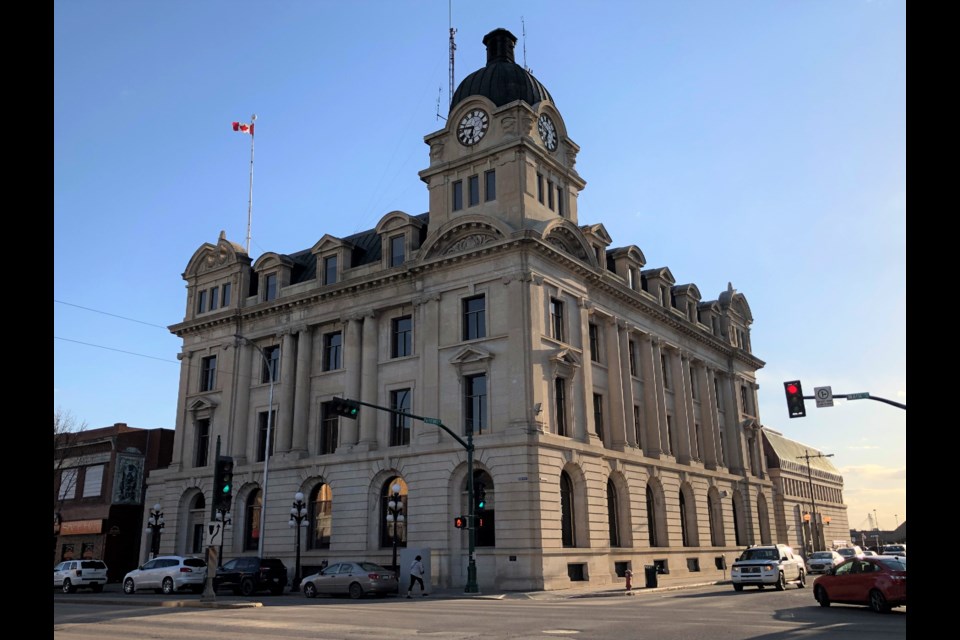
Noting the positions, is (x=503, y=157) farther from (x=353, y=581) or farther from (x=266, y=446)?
(x=353, y=581)

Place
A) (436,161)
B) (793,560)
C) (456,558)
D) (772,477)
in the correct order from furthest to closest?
(772,477) → (436,161) → (456,558) → (793,560)

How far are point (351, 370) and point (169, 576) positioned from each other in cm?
1470

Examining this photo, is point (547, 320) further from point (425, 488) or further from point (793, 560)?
point (793, 560)

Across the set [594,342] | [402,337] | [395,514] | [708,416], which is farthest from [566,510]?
[708,416]

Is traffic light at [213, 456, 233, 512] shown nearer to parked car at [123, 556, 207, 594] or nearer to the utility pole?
parked car at [123, 556, 207, 594]

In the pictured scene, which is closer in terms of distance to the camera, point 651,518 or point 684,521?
point 651,518

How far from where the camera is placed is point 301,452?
46.6 metres

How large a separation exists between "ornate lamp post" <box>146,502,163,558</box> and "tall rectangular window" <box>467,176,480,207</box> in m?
27.5

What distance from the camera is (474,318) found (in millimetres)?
41781

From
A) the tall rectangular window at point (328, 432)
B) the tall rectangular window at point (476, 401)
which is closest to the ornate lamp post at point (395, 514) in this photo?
the tall rectangular window at point (476, 401)

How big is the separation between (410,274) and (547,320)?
875 cm

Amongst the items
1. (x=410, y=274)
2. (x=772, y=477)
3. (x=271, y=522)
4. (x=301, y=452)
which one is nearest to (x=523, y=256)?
(x=410, y=274)

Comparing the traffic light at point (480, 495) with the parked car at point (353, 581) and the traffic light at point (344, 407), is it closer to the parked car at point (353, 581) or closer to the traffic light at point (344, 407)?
the parked car at point (353, 581)

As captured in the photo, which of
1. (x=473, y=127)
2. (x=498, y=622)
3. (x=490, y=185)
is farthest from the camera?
(x=473, y=127)
